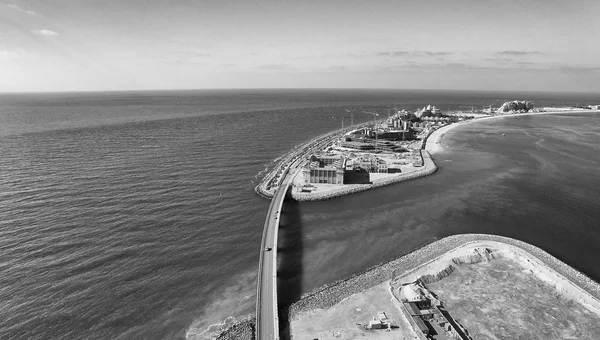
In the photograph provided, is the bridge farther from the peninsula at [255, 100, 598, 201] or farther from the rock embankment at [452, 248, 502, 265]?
the rock embankment at [452, 248, 502, 265]

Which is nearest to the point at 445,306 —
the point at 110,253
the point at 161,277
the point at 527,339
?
the point at 527,339

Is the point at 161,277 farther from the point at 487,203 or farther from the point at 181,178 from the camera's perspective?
the point at 487,203

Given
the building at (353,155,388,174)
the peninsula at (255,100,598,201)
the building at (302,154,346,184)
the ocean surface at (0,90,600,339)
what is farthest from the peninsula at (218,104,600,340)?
the building at (353,155,388,174)

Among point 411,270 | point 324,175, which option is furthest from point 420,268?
point 324,175

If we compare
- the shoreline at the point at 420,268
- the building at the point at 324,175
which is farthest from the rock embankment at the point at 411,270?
the building at the point at 324,175

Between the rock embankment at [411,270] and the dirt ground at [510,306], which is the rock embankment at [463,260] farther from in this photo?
the dirt ground at [510,306]

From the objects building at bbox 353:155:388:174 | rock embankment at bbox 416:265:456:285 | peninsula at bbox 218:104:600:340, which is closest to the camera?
peninsula at bbox 218:104:600:340
